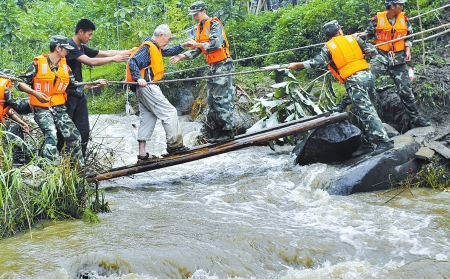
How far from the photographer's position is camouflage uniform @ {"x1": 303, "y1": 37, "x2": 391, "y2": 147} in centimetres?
757

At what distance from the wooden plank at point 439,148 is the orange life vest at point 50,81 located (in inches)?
199

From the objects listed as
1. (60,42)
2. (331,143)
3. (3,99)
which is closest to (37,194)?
(3,99)

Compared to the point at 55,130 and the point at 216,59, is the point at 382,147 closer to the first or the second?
the point at 216,59

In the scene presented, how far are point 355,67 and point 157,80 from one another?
284cm

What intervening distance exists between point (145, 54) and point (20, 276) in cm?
382

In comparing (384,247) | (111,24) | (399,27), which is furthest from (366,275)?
(111,24)

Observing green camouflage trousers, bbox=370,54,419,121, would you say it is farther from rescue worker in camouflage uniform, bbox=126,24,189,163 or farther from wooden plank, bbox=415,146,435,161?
rescue worker in camouflage uniform, bbox=126,24,189,163

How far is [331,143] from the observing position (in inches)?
316

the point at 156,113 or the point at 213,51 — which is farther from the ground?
the point at 213,51

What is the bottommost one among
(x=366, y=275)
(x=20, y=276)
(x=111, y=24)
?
(x=366, y=275)

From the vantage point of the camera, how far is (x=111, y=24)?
55.7 feet

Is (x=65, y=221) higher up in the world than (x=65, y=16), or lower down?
lower down

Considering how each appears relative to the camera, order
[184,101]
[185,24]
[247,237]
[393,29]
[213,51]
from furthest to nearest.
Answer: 1. [185,24]
2. [184,101]
3. [393,29]
4. [213,51]
5. [247,237]

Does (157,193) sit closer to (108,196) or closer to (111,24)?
(108,196)
